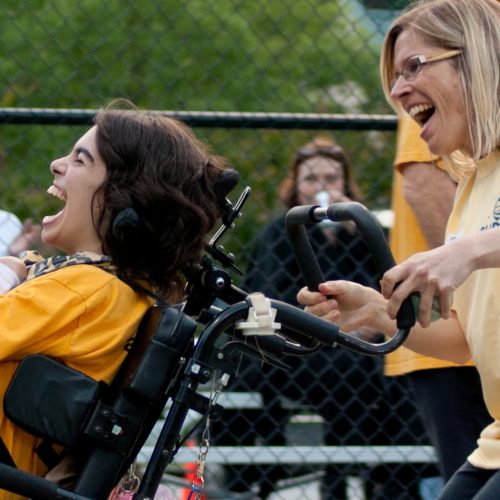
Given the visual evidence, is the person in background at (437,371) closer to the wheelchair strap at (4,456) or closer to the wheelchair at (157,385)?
the wheelchair at (157,385)

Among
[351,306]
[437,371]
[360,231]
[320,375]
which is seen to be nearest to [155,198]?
[360,231]

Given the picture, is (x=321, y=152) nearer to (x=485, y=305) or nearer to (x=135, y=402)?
(x=485, y=305)

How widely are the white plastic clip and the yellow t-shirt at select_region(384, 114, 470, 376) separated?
1.30m

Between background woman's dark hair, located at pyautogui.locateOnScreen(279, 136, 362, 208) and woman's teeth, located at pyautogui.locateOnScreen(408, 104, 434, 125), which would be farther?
background woman's dark hair, located at pyautogui.locateOnScreen(279, 136, 362, 208)

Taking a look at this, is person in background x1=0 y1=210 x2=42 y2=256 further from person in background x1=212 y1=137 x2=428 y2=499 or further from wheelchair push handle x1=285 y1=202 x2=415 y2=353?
wheelchair push handle x1=285 y1=202 x2=415 y2=353

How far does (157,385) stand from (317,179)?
7.67ft

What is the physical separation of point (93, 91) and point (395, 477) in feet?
5.88

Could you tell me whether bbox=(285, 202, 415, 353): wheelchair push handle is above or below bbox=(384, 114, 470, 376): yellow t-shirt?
above

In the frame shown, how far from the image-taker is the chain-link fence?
4.29 m

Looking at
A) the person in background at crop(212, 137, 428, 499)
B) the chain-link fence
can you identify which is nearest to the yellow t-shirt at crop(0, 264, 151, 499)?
the chain-link fence

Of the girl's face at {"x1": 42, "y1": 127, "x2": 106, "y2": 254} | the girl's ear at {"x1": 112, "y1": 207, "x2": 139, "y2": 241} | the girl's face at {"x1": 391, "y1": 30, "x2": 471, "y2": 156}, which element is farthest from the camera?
the girl's face at {"x1": 391, "y1": 30, "x2": 471, "y2": 156}

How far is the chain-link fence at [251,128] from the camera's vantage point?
14.1 ft

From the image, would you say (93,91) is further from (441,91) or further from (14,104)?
(441,91)

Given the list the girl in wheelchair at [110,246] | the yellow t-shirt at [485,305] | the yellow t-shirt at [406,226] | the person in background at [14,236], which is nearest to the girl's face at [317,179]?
the yellow t-shirt at [406,226]
